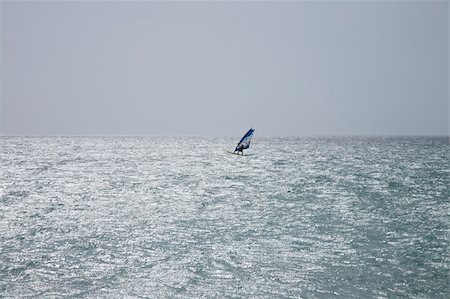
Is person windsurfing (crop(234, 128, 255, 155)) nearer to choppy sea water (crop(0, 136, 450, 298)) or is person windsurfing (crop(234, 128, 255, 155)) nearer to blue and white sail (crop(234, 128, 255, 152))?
blue and white sail (crop(234, 128, 255, 152))

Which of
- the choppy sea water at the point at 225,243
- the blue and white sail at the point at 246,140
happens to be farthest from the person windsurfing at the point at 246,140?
the choppy sea water at the point at 225,243

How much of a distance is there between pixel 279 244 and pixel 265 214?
368 inches

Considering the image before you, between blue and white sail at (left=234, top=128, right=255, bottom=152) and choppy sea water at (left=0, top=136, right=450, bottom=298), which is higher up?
blue and white sail at (left=234, top=128, right=255, bottom=152)

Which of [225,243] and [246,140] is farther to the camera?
[246,140]

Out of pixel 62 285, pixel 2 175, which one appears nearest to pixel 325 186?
pixel 62 285

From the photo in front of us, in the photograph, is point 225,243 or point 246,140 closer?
point 225,243

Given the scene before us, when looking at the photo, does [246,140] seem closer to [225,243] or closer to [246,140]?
[246,140]

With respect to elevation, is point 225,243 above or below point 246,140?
below

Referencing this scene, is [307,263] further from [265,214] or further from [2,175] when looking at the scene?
[2,175]

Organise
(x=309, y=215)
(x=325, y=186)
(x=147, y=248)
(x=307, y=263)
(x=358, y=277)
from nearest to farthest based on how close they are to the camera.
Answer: (x=358, y=277)
(x=307, y=263)
(x=147, y=248)
(x=309, y=215)
(x=325, y=186)

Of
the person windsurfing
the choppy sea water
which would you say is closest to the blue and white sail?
the person windsurfing

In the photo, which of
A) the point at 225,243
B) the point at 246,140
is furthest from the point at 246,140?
the point at 225,243

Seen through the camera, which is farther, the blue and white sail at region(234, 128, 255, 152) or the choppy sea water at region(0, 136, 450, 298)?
the blue and white sail at region(234, 128, 255, 152)

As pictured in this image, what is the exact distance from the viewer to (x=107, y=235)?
964 inches
